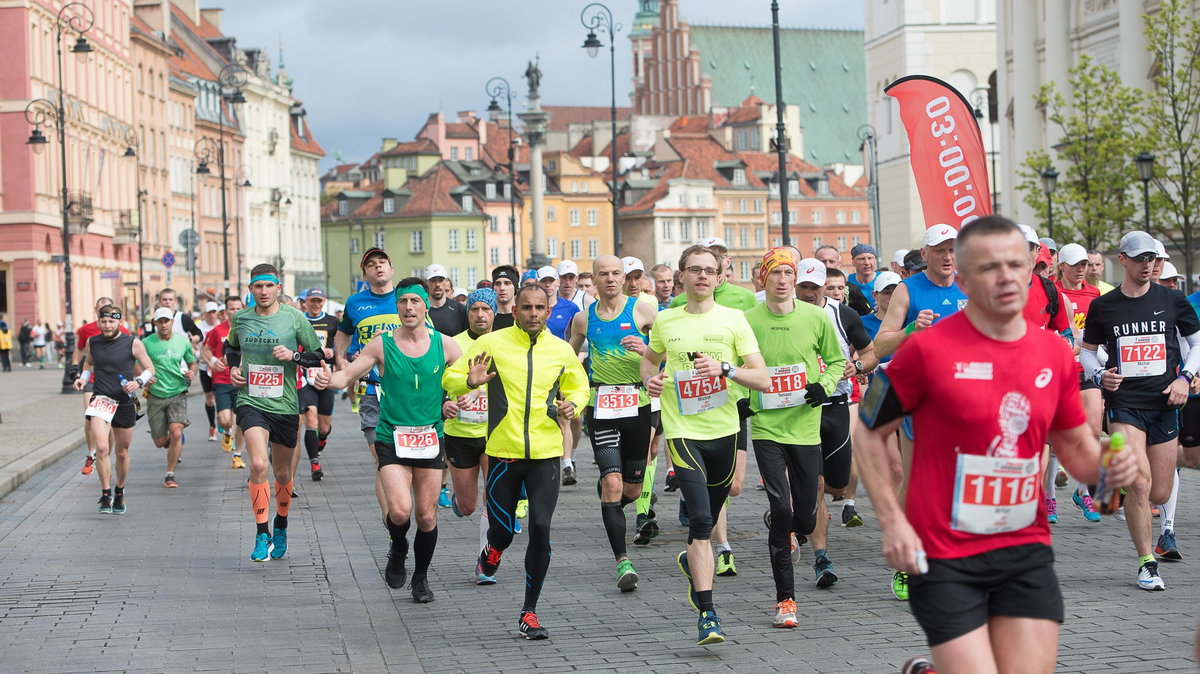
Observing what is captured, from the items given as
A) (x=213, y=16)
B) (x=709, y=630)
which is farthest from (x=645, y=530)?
(x=213, y=16)

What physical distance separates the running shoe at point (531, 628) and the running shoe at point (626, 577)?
138 centimetres

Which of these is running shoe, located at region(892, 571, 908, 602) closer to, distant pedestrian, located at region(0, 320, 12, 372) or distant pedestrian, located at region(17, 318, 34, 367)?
distant pedestrian, located at region(0, 320, 12, 372)

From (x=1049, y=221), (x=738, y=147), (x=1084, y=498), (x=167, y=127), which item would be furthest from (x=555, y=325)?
(x=738, y=147)

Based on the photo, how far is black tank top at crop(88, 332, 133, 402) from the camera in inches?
631

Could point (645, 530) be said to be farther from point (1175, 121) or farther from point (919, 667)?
point (1175, 121)

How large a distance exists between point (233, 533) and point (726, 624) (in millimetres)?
6050

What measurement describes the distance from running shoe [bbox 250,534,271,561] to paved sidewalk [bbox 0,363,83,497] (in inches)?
265

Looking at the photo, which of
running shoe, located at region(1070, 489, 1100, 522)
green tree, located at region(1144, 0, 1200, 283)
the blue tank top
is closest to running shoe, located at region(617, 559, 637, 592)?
the blue tank top

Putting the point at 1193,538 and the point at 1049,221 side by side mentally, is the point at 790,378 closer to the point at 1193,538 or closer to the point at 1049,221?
the point at 1193,538

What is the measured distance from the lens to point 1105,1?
5378cm

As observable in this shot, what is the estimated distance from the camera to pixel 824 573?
402 inches

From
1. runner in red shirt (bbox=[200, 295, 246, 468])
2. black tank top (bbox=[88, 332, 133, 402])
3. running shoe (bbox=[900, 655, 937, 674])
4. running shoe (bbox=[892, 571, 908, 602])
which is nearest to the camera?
running shoe (bbox=[900, 655, 937, 674])

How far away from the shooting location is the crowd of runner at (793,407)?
5129mm

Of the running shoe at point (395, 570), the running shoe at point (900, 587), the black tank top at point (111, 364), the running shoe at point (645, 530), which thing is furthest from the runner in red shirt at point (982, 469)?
the black tank top at point (111, 364)
